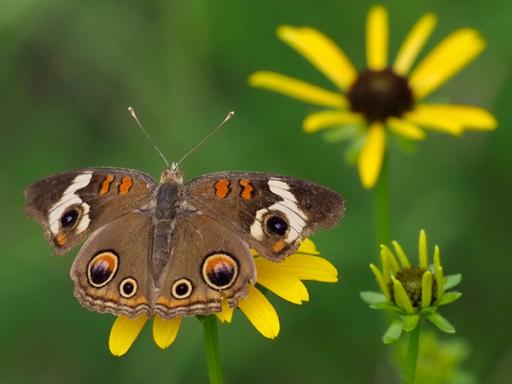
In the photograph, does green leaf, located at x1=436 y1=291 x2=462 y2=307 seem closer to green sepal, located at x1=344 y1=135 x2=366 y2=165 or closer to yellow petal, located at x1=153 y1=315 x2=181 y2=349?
yellow petal, located at x1=153 y1=315 x2=181 y2=349

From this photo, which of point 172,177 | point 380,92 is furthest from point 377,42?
point 172,177

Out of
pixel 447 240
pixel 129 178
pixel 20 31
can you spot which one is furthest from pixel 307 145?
pixel 129 178

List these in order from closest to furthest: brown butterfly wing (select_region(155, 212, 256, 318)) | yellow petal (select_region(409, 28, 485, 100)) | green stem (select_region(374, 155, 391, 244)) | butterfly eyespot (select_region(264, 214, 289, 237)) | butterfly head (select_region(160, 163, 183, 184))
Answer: brown butterfly wing (select_region(155, 212, 256, 318)) → butterfly eyespot (select_region(264, 214, 289, 237)) → butterfly head (select_region(160, 163, 183, 184)) → green stem (select_region(374, 155, 391, 244)) → yellow petal (select_region(409, 28, 485, 100))

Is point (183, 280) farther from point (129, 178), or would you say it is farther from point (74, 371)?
point (74, 371)

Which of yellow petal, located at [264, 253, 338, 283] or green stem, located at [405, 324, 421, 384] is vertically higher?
yellow petal, located at [264, 253, 338, 283]

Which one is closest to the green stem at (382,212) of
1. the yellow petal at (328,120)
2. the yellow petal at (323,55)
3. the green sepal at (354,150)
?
the green sepal at (354,150)

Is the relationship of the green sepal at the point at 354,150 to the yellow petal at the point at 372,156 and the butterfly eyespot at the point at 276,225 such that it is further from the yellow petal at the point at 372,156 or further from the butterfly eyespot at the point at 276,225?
the butterfly eyespot at the point at 276,225

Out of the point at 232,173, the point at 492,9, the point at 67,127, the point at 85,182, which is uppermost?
the point at 492,9

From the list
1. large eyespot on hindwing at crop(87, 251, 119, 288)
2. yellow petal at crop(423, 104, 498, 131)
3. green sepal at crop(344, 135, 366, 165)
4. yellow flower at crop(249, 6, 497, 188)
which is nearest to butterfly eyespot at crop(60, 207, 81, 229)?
large eyespot on hindwing at crop(87, 251, 119, 288)
